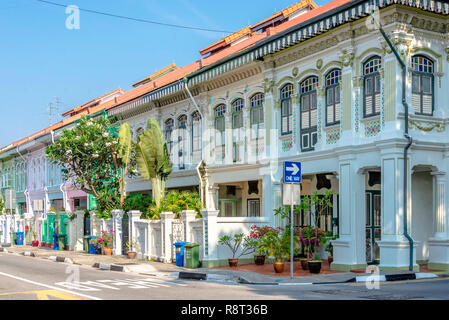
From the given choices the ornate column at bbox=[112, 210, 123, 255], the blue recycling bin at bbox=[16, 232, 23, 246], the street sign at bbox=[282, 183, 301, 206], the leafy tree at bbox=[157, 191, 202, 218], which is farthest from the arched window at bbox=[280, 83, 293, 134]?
the blue recycling bin at bbox=[16, 232, 23, 246]

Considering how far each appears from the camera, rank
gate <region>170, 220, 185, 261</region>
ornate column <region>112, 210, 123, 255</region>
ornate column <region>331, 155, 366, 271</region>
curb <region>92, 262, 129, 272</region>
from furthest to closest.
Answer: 1. ornate column <region>112, 210, 123, 255</region>
2. gate <region>170, 220, 185, 261</region>
3. curb <region>92, 262, 129, 272</region>
4. ornate column <region>331, 155, 366, 271</region>

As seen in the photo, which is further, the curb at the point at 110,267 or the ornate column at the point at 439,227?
the curb at the point at 110,267

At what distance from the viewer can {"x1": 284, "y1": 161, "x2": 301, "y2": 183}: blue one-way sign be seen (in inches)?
651

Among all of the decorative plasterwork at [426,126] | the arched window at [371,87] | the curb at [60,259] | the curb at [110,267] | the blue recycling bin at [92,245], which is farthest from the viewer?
the blue recycling bin at [92,245]

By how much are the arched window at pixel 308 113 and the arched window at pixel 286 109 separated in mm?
681

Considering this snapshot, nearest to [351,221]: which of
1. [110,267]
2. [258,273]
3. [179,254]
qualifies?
[258,273]

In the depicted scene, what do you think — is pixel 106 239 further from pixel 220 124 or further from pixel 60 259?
pixel 220 124

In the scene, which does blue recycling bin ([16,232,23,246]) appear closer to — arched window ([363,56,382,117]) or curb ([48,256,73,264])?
curb ([48,256,73,264])

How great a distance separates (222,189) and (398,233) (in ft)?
36.7

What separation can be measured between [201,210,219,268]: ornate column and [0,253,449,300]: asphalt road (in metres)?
3.19

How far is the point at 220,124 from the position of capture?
25.7 meters

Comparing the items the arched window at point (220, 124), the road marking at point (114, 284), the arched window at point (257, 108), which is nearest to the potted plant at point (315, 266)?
the road marking at point (114, 284)

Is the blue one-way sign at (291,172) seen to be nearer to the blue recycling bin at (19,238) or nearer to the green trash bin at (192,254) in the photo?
the green trash bin at (192,254)

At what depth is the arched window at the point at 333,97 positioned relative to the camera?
764 inches
